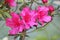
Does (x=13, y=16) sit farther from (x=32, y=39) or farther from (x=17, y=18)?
(x=32, y=39)

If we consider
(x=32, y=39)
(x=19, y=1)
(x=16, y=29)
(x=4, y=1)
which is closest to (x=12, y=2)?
(x=4, y=1)

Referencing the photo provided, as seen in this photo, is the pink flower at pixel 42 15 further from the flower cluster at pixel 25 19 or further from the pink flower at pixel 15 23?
the pink flower at pixel 15 23

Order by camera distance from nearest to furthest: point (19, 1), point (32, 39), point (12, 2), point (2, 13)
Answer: point (2, 13), point (12, 2), point (19, 1), point (32, 39)

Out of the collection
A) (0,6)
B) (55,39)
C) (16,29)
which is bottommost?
(55,39)

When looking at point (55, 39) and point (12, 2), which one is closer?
point (12, 2)

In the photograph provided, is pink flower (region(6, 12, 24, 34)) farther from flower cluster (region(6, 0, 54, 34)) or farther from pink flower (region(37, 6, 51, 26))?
pink flower (region(37, 6, 51, 26))

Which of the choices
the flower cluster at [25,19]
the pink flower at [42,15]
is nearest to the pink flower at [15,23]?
the flower cluster at [25,19]

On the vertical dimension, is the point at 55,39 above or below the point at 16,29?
below

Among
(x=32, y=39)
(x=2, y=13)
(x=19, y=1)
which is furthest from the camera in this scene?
(x=32, y=39)

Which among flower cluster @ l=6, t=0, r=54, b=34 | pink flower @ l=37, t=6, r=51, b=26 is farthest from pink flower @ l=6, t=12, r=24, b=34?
pink flower @ l=37, t=6, r=51, b=26
